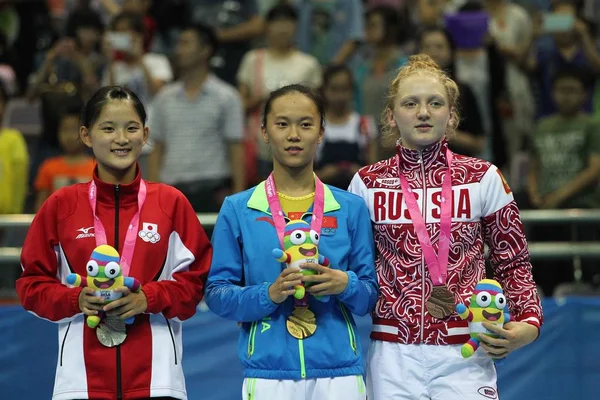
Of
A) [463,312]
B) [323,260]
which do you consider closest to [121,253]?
[323,260]

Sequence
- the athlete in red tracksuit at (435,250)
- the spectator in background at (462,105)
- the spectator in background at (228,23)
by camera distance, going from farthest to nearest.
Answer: the spectator in background at (228,23) < the spectator in background at (462,105) < the athlete in red tracksuit at (435,250)

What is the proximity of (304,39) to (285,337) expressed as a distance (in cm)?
611

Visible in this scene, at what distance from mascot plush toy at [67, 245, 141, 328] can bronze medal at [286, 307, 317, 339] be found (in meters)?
0.65

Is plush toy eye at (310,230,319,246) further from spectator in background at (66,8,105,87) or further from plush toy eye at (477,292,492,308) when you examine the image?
spectator in background at (66,8,105,87)

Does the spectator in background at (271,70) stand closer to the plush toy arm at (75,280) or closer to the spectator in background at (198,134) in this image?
the spectator in background at (198,134)

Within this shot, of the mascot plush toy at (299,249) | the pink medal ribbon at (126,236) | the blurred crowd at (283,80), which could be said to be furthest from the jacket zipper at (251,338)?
the blurred crowd at (283,80)

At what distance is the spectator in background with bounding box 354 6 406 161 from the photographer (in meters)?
9.25

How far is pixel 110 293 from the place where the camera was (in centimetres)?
443

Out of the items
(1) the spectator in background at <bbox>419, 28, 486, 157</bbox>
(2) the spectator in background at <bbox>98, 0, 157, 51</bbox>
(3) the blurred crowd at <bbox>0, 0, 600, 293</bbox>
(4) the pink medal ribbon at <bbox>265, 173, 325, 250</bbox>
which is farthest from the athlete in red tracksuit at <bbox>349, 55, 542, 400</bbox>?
Result: (2) the spectator in background at <bbox>98, 0, 157, 51</bbox>

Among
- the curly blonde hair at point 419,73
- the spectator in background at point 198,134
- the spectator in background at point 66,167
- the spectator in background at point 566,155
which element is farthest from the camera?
the spectator in background at point 198,134

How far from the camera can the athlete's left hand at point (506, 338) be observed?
4395mm

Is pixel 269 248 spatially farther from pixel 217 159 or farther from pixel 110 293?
pixel 217 159

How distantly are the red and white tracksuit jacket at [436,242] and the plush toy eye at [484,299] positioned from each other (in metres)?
0.21

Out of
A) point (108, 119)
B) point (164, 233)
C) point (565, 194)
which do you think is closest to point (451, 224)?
point (164, 233)
